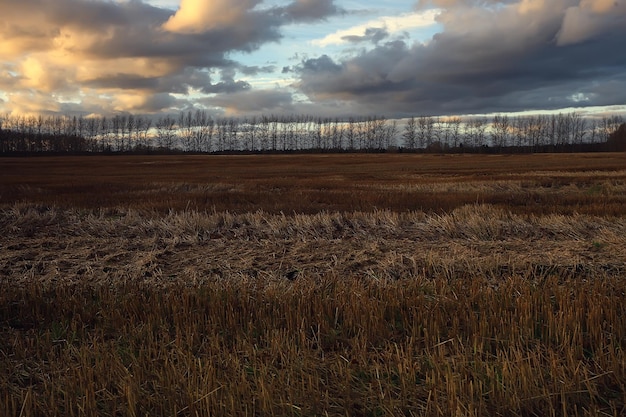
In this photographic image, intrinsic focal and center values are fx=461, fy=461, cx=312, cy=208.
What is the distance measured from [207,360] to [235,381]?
70cm

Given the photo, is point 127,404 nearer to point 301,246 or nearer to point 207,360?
point 207,360

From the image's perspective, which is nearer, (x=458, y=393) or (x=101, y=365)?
(x=458, y=393)

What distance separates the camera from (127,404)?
3.88 meters

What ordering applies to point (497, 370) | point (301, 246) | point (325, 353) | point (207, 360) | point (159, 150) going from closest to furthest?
point (497, 370), point (207, 360), point (325, 353), point (301, 246), point (159, 150)

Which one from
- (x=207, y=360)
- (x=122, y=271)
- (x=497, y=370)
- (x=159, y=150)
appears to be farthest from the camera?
(x=159, y=150)

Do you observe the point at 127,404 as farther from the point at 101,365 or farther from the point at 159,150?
the point at 159,150

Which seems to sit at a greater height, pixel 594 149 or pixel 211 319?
pixel 594 149

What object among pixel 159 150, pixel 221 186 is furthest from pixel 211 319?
pixel 159 150

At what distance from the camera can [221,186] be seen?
1232 inches

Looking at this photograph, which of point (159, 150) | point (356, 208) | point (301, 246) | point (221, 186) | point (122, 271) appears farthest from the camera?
point (159, 150)

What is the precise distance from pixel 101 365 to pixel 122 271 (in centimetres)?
415

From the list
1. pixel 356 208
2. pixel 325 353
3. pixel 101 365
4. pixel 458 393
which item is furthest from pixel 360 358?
pixel 356 208

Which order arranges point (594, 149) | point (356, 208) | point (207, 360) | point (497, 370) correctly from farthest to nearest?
point (594, 149)
point (356, 208)
point (207, 360)
point (497, 370)

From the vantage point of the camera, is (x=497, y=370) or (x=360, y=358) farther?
(x=360, y=358)
